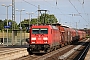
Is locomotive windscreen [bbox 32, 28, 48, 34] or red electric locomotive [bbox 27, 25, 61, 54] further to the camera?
locomotive windscreen [bbox 32, 28, 48, 34]

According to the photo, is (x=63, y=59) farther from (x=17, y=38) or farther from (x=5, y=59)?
(x=17, y=38)

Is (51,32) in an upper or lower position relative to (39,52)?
upper

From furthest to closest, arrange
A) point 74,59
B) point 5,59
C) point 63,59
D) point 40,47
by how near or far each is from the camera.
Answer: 1. point 40,47
2. point 74,59
3. point 63,59
4. point 5,59

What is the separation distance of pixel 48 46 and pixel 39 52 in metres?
1.34

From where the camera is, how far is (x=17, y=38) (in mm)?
43781

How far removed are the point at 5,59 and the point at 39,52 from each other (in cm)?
847

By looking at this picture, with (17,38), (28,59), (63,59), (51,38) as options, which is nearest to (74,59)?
(63,59)

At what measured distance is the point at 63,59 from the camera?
22.9 meters

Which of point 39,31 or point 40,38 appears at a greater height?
point 39,31

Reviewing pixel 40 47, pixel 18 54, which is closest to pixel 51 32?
pixel 40 47

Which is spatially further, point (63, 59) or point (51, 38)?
point (51, 38)

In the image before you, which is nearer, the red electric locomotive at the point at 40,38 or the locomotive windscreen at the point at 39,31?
the red electric locomotive at the point at 40,38

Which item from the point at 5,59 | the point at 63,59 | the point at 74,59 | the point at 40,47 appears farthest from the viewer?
the point at 40,47

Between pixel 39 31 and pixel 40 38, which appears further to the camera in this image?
pixel 39 31
